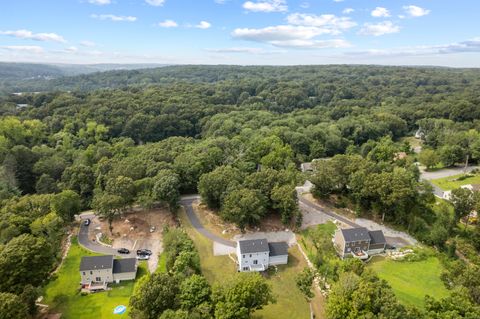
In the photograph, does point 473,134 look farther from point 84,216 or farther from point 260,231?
point 84,216

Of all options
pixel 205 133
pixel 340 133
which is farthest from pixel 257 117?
pixel 340 133

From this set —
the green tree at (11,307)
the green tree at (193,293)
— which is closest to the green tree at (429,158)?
the green tree at (193,293)

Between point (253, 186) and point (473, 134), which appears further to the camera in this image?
point (473, 134)

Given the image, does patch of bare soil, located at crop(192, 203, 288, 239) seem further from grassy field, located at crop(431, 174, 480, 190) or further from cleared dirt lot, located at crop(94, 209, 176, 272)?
grassy field, located at crop(431, 174, 480, 190)

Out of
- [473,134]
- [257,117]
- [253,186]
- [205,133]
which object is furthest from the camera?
[257,117]

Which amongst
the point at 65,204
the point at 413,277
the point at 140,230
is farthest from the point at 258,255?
the point at 65,204

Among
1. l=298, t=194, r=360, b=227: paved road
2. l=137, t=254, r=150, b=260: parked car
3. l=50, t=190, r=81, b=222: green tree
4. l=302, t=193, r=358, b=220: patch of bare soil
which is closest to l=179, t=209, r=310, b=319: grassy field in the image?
l=137, t=254, r=150, b=260: parked car

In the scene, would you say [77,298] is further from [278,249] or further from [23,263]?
[278,249]
